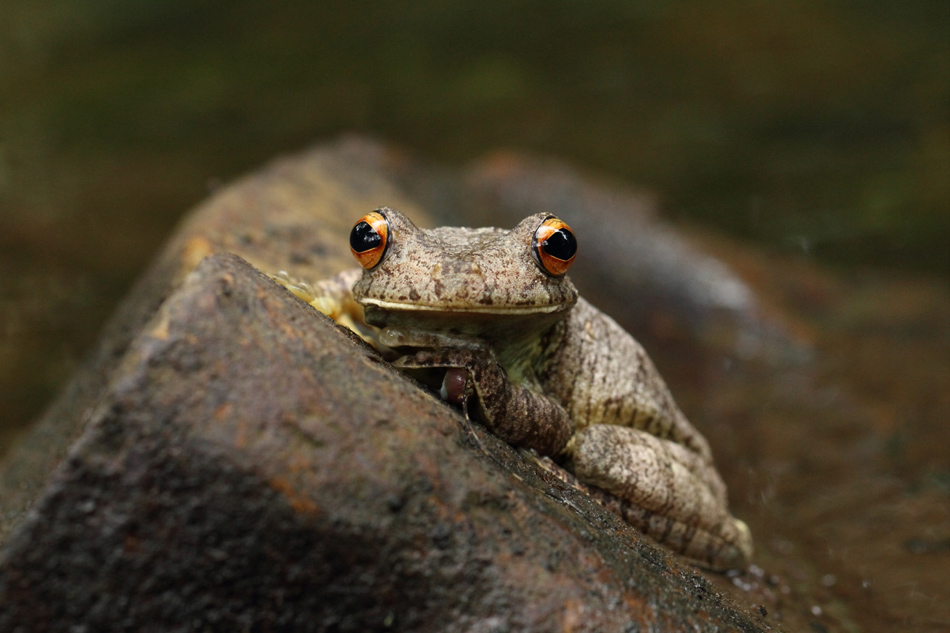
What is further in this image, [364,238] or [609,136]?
[609,136]

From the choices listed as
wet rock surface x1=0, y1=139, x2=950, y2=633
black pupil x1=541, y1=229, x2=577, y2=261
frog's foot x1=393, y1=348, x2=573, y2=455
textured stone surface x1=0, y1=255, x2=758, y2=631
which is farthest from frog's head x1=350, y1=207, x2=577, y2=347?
textured stone surface x1=0, y1=255, x2=758, y2=631

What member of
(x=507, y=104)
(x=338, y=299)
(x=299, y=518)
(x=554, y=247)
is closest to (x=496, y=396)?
(x=554, y=247)

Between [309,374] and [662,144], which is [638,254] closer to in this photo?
[662,144]

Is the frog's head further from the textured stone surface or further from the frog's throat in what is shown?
the textured stone surface

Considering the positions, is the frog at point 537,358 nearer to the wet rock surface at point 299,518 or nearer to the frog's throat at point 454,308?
the frog's throat at point 454,308

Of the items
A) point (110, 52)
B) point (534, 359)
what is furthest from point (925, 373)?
point (110, 52)

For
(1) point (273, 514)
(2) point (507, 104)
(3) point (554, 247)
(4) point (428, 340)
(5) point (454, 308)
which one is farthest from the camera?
(2) point (507, 104)

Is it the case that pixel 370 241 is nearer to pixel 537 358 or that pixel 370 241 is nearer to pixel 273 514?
pixel 537 358
